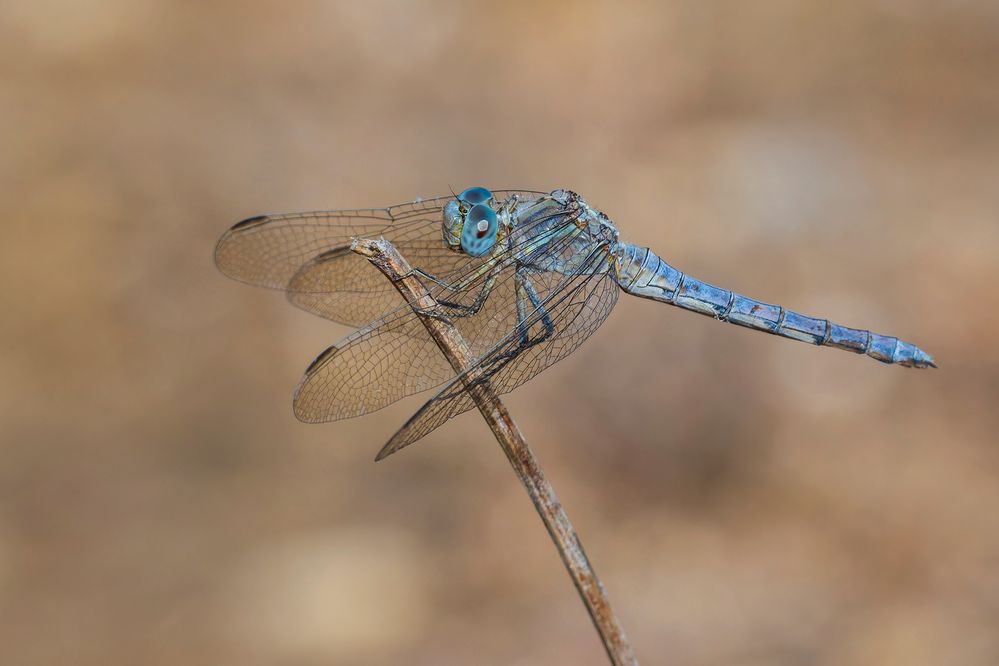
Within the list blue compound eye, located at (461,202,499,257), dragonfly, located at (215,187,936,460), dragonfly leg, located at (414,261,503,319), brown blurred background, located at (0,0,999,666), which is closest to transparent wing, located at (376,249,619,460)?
dragonfly, located at (215,187,936,460)

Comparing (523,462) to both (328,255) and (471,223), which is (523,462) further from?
(328,255)

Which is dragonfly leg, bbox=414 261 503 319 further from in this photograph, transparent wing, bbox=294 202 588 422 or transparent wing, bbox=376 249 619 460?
transparent wing, bbox=376 249 619 460

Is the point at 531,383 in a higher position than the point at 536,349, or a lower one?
higher

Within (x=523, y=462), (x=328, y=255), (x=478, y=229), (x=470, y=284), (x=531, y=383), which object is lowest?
(x=523, y=462)

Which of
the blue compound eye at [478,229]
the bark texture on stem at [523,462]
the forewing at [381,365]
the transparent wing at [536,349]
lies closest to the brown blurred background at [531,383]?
the transparent wing at [536,349]

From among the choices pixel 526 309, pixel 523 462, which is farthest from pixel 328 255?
pixel 523 462

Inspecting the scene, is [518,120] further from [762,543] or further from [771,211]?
[762,543]

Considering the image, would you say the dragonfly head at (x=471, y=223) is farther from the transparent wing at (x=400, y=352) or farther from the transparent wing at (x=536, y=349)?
the transparent wing at (x=536, y=349)
